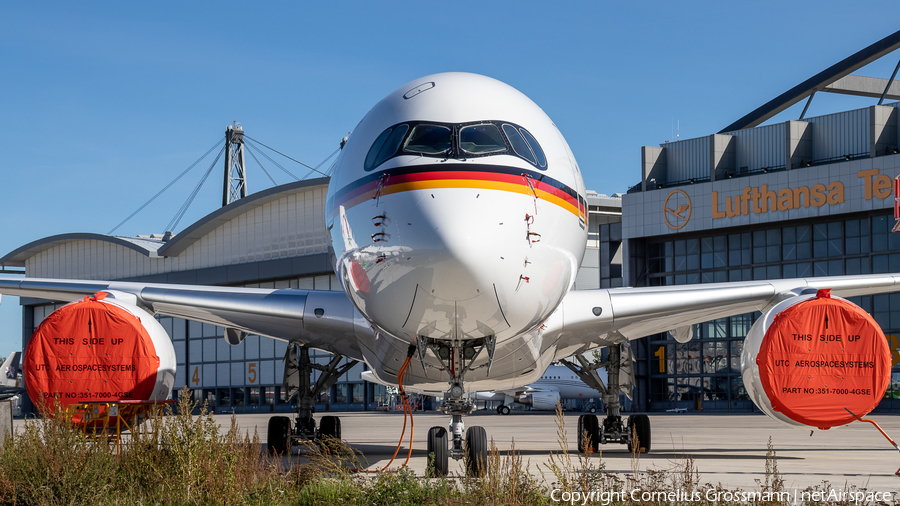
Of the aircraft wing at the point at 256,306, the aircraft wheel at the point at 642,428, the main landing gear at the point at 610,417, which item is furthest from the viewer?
the aircraft wheel at the point at 642,428

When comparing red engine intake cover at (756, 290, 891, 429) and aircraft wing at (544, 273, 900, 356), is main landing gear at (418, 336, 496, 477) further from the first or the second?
red engine intake cover at (756, 290, 891, 429)

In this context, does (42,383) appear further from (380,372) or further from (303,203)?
(303,203)

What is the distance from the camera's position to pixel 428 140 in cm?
783

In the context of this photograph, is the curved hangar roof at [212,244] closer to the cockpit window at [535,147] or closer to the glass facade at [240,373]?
the glass facade at [240,373]

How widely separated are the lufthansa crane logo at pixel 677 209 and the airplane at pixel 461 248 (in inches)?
1676

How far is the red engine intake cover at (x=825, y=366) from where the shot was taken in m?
9.41

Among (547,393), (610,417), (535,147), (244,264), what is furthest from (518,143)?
(547,393)

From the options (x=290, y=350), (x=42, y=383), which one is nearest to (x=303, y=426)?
(x=290, y=350)

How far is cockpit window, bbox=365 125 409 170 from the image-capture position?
7.91m

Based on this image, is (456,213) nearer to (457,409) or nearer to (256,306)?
(457,409)

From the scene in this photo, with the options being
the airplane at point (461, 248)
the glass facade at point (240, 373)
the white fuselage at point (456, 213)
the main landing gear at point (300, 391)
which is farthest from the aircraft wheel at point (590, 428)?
the glass facade at point (240, 373)

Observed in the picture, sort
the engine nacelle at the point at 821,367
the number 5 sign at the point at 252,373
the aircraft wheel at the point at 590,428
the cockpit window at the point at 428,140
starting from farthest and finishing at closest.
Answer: the number 5 sign at the point at 252,373 → the aircraft wheel at the point at 590,428 → the engine nacelle at the point at 821,367 → the cockpit window at the point at 428,140

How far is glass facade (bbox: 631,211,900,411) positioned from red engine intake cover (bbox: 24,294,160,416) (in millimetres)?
40636

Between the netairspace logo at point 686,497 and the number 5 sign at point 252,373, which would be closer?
the netairspace logo at point 686,497
